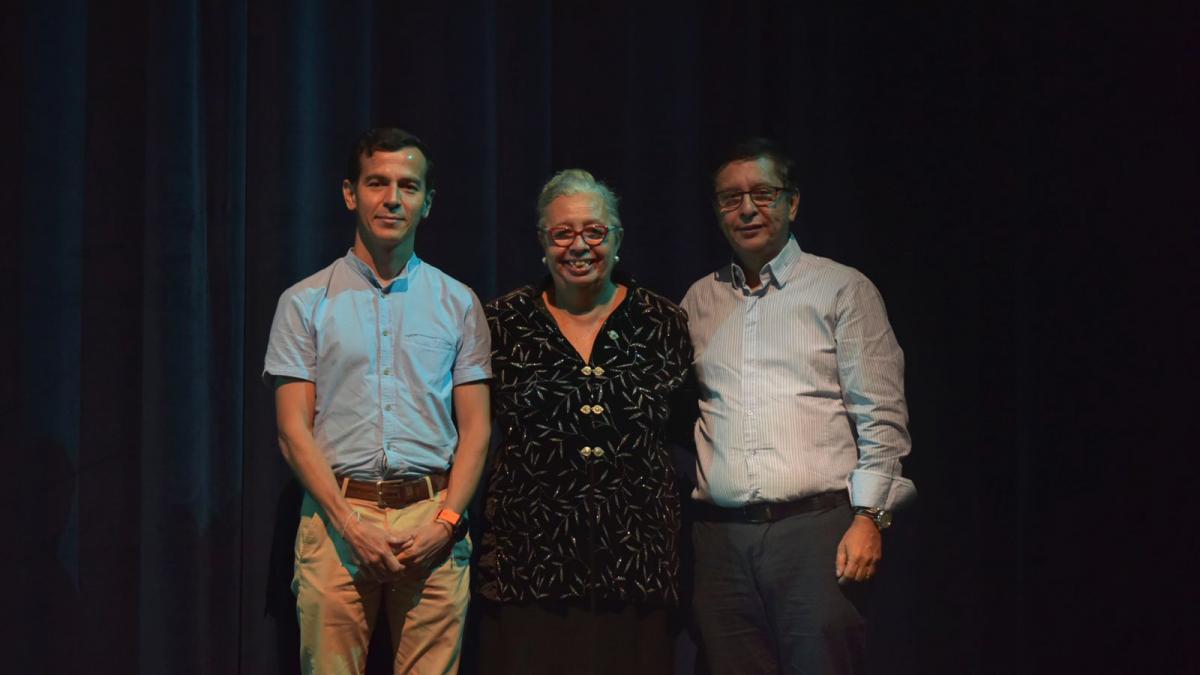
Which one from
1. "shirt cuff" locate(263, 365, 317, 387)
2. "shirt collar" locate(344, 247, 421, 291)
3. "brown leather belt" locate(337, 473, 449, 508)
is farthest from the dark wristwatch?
"shirt cuff" locate(263, 365, 317, 387)

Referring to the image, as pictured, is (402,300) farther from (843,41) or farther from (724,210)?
(843,41)

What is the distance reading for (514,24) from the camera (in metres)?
3.40

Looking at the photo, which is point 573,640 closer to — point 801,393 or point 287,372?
point 801,393

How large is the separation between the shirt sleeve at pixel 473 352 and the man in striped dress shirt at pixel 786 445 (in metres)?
0.54

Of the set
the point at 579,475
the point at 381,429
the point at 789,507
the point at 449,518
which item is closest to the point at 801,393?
the point at 789,507

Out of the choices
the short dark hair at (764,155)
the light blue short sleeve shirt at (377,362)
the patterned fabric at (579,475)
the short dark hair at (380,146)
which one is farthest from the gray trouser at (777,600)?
the short dark hair at (380,146)

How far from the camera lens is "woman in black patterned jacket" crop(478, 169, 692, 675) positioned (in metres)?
2.70

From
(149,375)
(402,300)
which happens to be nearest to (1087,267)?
(402,300)

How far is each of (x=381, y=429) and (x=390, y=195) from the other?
1.77 ft

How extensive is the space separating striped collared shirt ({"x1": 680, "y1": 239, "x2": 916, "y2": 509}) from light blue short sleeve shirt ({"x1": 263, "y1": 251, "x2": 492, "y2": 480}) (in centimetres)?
58

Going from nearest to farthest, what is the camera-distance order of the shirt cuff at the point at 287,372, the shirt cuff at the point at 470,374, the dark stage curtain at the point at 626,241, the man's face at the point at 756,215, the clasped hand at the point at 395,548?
the clasped hand at the point at 395,548
the shirt cuff at the point at 287,372
the shirt cuff at the point at 470,374
the man's face at the point at 756,215
the dark stage curtain at the point at 626,241

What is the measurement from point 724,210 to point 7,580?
2.02 metres

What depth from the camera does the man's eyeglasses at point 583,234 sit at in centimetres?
280

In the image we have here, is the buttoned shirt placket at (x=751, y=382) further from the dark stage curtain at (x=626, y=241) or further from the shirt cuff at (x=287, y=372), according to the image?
the shirt cuff at (x=287, y=372)
